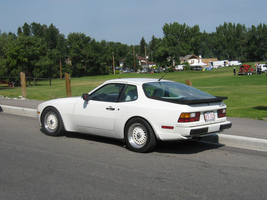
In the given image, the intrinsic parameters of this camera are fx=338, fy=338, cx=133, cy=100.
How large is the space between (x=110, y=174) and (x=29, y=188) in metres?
1.19

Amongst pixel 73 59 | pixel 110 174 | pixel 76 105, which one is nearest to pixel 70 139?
pixel 76 105

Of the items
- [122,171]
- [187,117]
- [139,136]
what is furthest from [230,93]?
[122,171]

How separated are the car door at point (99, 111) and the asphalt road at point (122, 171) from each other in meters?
0.38

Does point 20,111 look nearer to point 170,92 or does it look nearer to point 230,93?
point 170,92

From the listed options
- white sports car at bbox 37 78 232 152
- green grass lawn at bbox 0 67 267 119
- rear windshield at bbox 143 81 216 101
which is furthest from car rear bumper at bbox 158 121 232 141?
green grass lawn at bbox 0 67 267 119

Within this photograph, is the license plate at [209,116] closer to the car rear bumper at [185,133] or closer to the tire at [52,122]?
the car rear bumper at [185,133]

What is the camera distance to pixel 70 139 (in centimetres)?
775

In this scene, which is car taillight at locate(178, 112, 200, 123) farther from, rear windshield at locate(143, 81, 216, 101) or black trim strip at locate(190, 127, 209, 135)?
rear windshield at locate(143, 81, 216, 101)

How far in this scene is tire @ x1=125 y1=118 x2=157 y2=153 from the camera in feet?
20.4

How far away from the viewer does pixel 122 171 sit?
5234mm

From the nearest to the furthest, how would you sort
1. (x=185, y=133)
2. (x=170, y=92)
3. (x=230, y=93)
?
(x=185, y=133), (x=170, y=92), (x=230, y=93)

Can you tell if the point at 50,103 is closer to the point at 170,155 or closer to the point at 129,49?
the point at 170,155

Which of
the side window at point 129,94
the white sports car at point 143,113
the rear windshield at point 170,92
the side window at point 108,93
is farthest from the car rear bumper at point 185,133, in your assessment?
the side window at point 108,93

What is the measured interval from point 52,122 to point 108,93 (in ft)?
5.50
